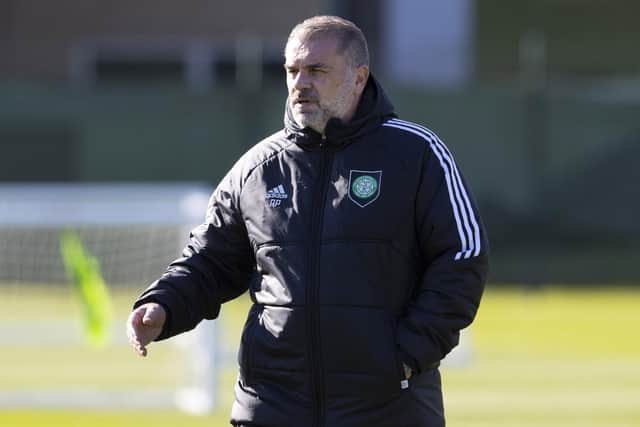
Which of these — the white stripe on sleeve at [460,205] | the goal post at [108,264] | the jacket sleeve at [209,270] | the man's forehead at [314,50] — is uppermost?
the man's forehead at [314,50]

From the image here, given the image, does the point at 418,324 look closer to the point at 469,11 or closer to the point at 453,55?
the point at 453,55

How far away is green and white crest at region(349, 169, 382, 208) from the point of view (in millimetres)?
4508

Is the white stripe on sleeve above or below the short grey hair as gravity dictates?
below

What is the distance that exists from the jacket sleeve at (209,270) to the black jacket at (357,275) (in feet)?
0.56

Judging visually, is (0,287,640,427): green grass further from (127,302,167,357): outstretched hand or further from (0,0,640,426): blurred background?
(127,302,167,357): outstretched hand

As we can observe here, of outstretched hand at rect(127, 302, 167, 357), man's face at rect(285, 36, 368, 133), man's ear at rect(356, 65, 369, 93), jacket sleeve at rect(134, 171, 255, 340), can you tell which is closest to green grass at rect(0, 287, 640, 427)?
jacket sleeve at rect(134, 171, 255, 340)

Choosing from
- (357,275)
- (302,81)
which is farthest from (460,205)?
(302,81)

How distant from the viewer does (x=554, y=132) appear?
66.1 ft

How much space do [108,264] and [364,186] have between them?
776 cm

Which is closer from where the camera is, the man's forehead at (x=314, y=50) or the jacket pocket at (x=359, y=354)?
the jacket pocket at (x=359, y=354)

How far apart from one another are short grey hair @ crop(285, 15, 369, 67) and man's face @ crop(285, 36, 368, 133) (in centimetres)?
2

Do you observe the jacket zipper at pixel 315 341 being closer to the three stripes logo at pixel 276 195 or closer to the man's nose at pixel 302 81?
the three stripes logo at pixel 276 195

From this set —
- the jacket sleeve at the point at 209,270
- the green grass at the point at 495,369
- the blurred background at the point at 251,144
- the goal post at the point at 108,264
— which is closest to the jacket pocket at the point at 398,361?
the jacket sleeve at the point at 209,270

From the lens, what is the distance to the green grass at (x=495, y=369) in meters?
9.41
